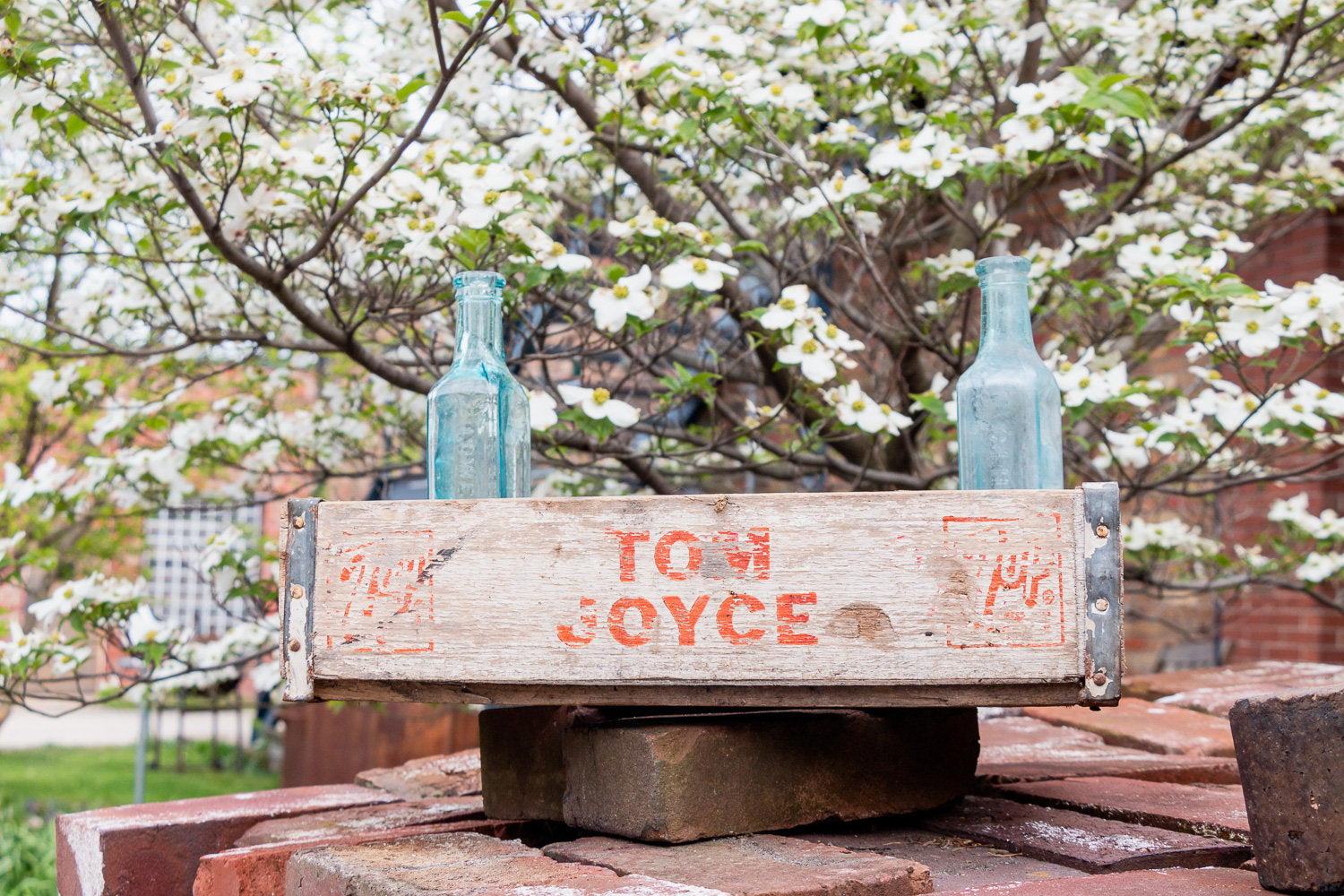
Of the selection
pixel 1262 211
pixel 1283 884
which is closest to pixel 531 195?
pixel 1283 884

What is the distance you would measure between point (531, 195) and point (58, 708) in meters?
11.5

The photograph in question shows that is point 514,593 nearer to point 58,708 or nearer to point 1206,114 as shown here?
point 1206,114

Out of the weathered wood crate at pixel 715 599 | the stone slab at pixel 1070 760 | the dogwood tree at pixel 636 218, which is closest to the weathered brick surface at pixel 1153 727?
the stone slab at pixel 1070 760

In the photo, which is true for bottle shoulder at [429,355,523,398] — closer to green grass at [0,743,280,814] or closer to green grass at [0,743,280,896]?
green grass at [0,743,280,896]

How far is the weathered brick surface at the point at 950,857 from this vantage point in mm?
1570

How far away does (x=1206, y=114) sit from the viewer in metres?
3.18

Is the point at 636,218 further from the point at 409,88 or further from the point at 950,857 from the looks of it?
the point at 950,857

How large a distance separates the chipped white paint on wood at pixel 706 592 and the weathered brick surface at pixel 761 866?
229 millimetres

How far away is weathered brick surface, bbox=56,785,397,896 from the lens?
2.02m

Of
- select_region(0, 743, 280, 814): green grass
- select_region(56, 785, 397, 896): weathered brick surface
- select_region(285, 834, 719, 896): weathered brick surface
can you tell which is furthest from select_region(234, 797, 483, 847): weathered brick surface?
select_region(0, 743, 280, 814): green grass

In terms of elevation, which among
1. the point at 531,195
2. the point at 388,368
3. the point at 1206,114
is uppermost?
the point at 1206,114

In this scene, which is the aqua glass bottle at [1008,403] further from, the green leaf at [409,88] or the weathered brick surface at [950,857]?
the green leaf at [409,88]

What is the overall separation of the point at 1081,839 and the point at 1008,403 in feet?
2.20

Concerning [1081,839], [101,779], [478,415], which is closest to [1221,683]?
[1081,839]
